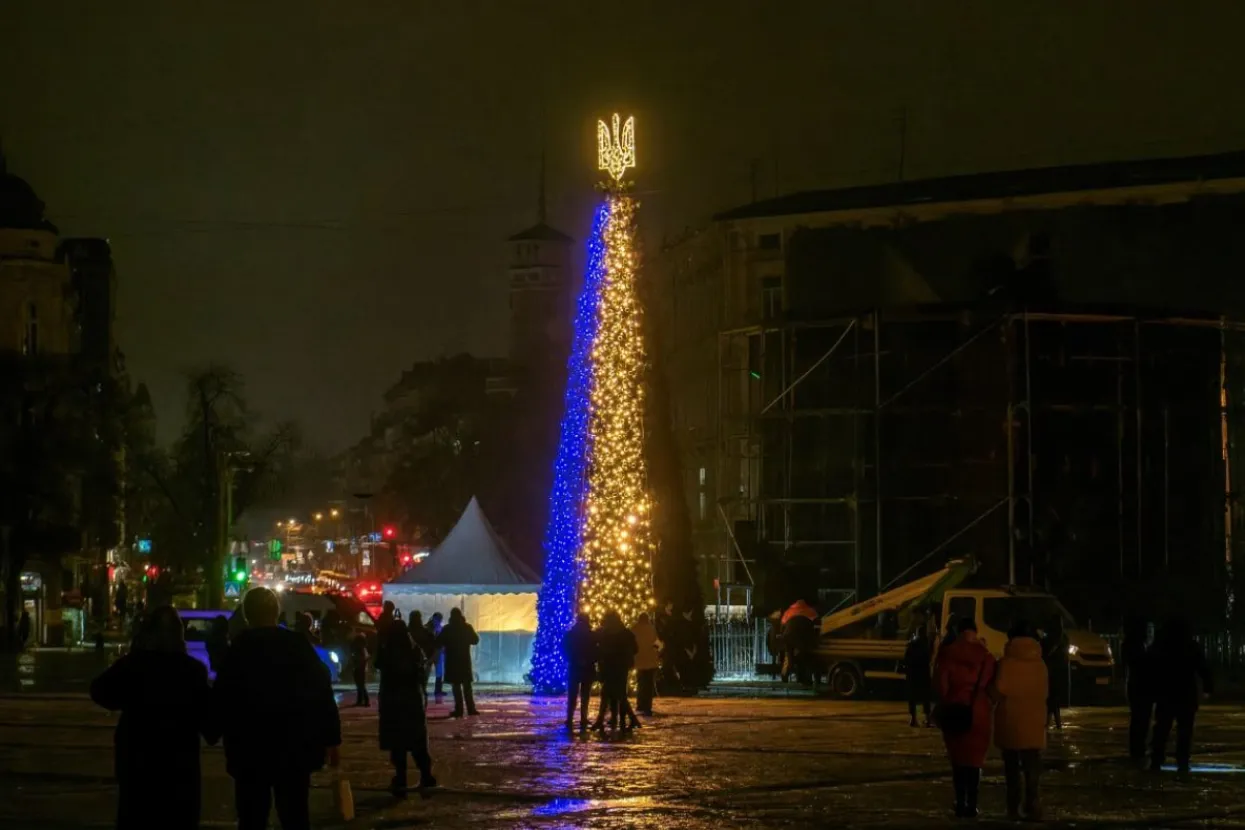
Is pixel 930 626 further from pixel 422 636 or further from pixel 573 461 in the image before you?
pixel 422 636

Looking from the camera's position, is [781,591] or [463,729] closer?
[463,729]

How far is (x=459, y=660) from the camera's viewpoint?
2975cm

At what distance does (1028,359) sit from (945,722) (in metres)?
28.0

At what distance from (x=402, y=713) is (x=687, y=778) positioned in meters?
2.97

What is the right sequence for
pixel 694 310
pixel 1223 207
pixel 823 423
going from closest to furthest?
pixel 823 423 < pixel 1223 207 < pixel 694 310

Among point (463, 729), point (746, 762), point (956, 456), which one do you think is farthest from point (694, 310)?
point (746, 762)

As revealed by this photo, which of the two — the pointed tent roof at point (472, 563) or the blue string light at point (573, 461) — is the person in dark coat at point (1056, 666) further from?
the pointed tent roof at point (472, 563)

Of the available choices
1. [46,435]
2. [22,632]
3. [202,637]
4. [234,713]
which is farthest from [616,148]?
[46,435]

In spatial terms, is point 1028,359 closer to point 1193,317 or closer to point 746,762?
point 1193,317

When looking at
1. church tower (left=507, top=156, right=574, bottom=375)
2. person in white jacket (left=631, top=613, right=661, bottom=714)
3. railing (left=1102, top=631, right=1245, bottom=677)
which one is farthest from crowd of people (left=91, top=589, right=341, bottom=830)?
church tower (left=507, top=156, right=574, bottom=375)

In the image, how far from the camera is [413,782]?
19.2 m

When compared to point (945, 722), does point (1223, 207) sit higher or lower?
higher

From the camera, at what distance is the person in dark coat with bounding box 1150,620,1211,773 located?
2031 cm

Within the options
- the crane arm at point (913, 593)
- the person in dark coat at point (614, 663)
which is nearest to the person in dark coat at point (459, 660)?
the person in dark coat at point (614, 663)
